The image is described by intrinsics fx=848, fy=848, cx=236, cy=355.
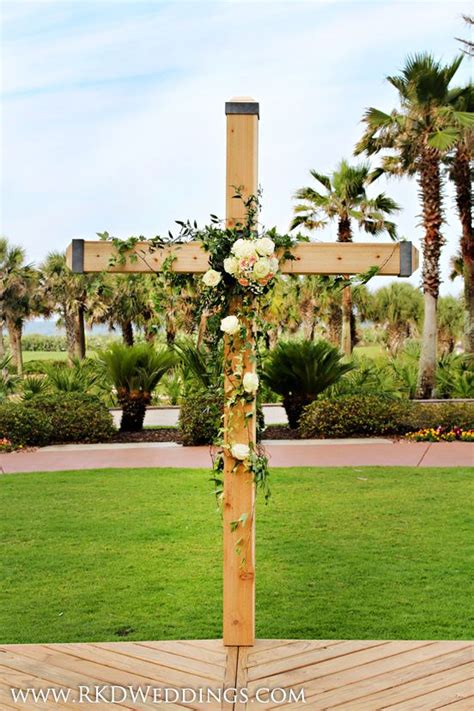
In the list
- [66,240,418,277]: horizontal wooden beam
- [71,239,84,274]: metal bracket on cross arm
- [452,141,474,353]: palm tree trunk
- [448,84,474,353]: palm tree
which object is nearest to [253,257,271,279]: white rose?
[66,240,418,277]: horizontal wooden beam

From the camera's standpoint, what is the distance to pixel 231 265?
12.4 ft

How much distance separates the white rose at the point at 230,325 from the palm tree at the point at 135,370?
343 inches

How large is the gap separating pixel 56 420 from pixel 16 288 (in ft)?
81.1

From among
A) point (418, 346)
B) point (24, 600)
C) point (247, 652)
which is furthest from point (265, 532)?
point (418, 346)

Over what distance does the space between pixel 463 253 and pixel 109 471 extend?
571 inches

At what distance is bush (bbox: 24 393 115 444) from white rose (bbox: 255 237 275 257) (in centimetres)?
817

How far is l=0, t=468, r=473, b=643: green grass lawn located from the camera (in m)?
4.79

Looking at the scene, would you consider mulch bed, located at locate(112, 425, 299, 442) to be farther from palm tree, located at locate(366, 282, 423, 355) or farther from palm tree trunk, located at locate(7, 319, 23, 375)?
palm tree, located at locate(366, 282, 423, 355)

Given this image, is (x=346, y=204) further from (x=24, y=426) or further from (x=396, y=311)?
(x=396, y=311)

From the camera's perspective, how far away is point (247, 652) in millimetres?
3811

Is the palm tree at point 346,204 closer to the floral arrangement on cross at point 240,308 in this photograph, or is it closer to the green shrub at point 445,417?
the green shrub at point 445,417

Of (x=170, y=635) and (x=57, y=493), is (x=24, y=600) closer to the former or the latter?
(x=170, y=635)

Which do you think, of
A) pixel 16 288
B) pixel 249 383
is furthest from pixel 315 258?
pixel 16 288

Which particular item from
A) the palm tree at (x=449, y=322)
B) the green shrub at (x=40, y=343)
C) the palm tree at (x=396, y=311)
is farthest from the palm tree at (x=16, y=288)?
the green shrub at (x=40, y=343)
